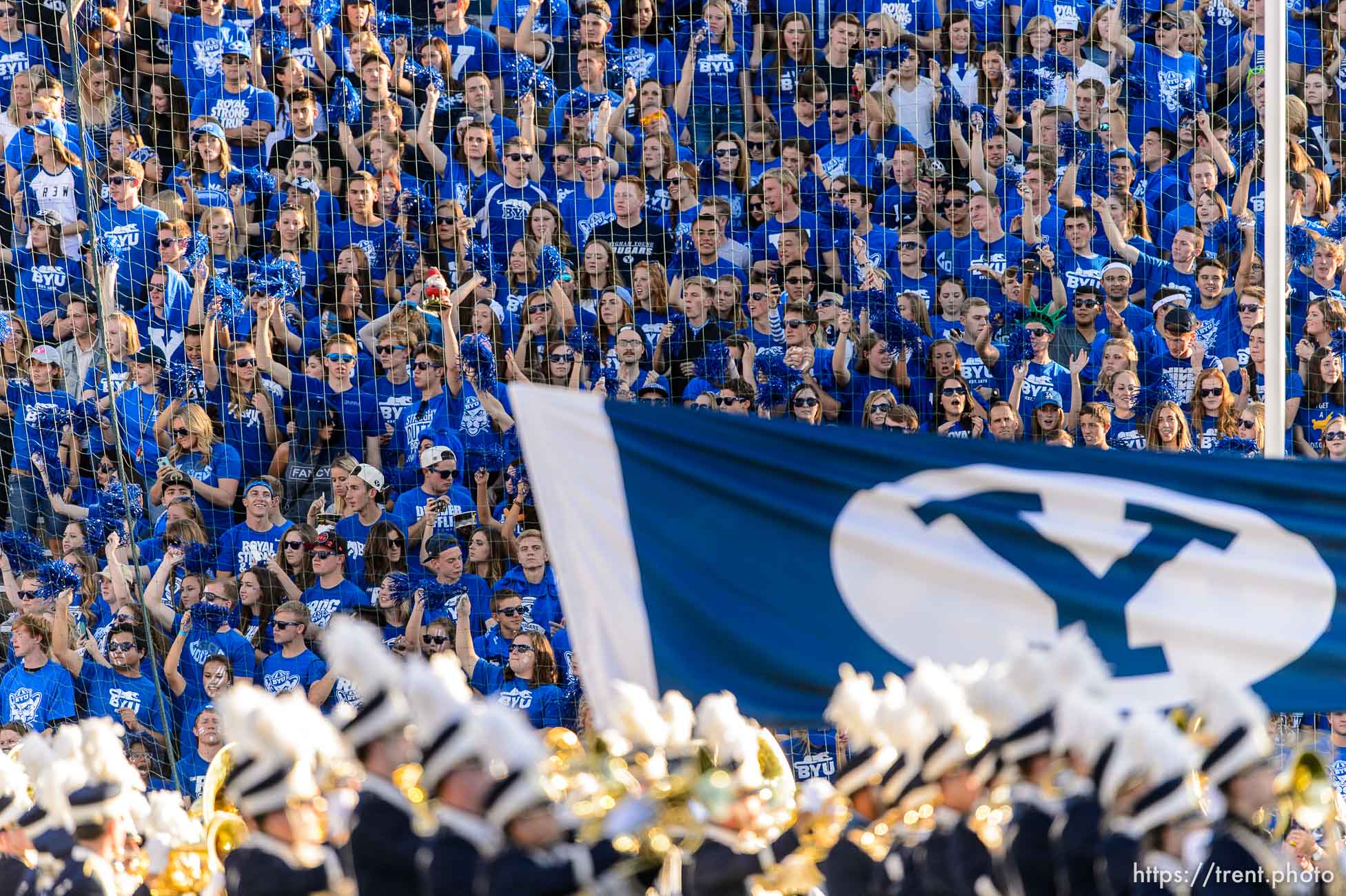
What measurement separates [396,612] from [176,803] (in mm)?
2118

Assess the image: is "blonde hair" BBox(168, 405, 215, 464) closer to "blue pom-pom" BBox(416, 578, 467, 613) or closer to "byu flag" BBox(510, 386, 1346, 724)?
"blue pom-pom" BBox(416, 578, 467, 613)

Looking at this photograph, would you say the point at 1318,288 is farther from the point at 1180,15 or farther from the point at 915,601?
the point at 915,601

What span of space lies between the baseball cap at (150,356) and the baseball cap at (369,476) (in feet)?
3.00

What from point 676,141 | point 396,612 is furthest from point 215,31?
point 396,612

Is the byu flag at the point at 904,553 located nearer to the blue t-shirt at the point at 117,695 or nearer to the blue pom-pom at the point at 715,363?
the blue pom-pom at the point at 715,363

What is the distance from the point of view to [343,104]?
298 inches

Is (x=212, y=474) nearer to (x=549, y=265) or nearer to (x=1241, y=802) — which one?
(x=549, y=265)

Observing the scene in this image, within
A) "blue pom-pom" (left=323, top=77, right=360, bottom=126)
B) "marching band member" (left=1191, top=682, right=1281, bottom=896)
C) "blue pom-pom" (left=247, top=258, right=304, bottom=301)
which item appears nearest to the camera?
"marching band member" (left=1191, top=682, right=1281, bottom=896)

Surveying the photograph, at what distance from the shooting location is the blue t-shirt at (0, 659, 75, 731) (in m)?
6.71

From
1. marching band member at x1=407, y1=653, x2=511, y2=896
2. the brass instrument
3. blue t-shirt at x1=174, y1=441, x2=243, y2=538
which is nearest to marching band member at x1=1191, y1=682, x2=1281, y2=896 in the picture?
marching band member at x1=407, y1=653, x2=511, y2=896

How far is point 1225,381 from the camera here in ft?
23.2

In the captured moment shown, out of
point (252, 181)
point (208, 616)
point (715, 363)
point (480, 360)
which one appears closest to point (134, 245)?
point (252, 181)

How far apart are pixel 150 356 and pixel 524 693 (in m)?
2.05

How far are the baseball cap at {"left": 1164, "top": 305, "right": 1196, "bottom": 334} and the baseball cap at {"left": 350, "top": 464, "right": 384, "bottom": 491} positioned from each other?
3129 millimetres
